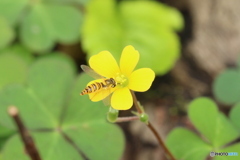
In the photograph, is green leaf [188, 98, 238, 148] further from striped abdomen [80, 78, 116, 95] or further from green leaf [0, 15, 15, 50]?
green leaf [0, 15, 15, 50]

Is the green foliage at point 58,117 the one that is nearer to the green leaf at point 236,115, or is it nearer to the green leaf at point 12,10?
the green leaf at point 236,115

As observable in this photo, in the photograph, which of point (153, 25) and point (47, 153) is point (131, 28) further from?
point (47, 153)

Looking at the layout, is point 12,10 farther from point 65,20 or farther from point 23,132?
point 23,132

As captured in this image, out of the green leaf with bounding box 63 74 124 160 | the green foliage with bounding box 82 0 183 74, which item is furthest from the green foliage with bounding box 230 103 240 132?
the green foliage with bounding box 82 0 183 74

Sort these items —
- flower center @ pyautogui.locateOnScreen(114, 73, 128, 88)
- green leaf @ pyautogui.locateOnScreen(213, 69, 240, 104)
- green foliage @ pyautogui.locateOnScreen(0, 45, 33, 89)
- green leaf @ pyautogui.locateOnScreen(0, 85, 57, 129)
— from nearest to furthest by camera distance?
flower center @ pyautogui.locateOnScreen(114, 73, 128, 88) < green leaf @ pyautogui.locateOnScreen(0, 85, 57, 129) < green leaf @ pyautogui.locateOnScreen(213, 69, 240, 104) < green foliage @ pyautogui.locateOnScreen(0, 45, 33, 89)

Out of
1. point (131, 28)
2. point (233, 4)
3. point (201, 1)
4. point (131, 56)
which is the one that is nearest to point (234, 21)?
Result: point (233, 4)

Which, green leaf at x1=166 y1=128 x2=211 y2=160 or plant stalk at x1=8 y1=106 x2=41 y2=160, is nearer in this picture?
plant stalk at x1=8 y1=106 x2=41 y2=160

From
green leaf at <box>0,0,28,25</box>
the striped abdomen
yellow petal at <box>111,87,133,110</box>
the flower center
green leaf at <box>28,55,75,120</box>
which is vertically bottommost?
green leaf at <box>28,55,75,120</box>
